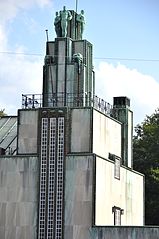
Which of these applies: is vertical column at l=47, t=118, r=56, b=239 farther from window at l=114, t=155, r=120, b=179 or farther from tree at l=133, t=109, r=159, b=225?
tree at l=133, t=109, r=159, b=225

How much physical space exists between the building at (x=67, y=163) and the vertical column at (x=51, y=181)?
7 centimetres

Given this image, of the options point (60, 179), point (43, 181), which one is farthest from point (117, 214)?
point (43, 181)

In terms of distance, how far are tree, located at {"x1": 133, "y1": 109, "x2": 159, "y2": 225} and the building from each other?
21.8 metres

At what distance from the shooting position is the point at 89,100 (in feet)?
201

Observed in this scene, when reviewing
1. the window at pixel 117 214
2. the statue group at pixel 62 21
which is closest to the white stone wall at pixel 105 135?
the window at pixel 117 214

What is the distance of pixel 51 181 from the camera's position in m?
57.3

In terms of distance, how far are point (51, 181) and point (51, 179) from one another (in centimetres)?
16

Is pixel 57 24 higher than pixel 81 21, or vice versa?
pixel 81 21

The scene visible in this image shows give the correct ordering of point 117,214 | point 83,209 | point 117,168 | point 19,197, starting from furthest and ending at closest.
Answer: point 117,168, point 117,214, point 19,197, point 83,209

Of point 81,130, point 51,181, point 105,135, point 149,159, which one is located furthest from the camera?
point 149,159

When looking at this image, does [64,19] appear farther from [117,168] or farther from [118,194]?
[118,194]

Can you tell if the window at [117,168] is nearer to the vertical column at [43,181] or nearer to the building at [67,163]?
the building at [67,163]

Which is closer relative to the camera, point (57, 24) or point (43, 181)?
point (43, 181)

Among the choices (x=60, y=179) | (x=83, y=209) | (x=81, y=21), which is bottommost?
(x=83, y=209)
